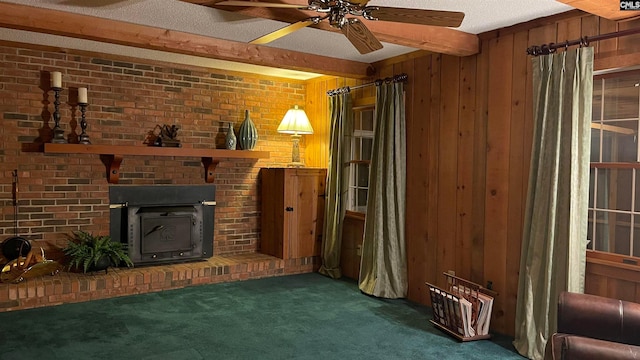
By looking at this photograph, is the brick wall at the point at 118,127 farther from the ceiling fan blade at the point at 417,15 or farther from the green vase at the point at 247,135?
the ceiling fan blade at the point at 417,15

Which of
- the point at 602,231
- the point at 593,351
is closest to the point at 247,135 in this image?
the point at 602,231

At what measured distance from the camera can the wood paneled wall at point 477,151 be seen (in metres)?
3.76

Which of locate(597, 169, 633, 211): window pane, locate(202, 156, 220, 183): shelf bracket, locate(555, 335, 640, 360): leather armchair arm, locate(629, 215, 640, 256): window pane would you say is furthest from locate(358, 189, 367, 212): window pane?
locate(555, 335, 640, 360): leather armchair arm

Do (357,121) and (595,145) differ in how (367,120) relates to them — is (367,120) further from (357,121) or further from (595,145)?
(595,145)

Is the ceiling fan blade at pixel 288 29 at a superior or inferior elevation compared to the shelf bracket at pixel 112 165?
superior

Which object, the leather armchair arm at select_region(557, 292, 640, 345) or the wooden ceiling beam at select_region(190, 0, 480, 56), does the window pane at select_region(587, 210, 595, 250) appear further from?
the wooden ceiling beam at select_region(190, 0, 480, 56)

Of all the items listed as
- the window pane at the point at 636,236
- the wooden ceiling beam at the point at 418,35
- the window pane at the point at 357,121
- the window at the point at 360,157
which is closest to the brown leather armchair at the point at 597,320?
the window pane at the point at 636,236

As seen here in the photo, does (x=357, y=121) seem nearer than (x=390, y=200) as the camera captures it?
No

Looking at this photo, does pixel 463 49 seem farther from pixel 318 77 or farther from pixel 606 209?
pixel 318 77

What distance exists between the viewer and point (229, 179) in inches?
236

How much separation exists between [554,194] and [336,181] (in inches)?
106

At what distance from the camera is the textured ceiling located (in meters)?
3.36

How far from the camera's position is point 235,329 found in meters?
3.92

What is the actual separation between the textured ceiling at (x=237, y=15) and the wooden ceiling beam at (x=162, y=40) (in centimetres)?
6
